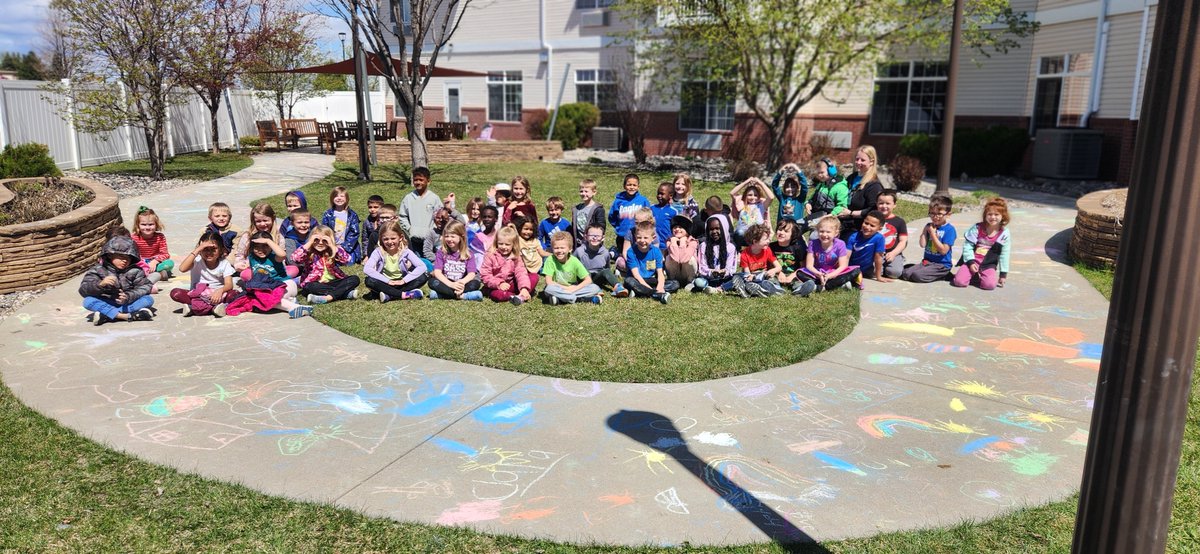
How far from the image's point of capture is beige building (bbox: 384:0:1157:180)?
1652 cm

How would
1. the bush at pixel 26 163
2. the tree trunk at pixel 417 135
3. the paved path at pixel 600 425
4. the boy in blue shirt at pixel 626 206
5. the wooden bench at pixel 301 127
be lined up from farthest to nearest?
the wooden bench at pixel 301 127
the tree trunk at pixel 417 135
the bush at pixel 26 163
the boy in blue shirt at pixel 626 206
the paved path at pixel 600 425

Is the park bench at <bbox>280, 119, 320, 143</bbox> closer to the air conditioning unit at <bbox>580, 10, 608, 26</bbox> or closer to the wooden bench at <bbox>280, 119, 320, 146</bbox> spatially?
the wooden bench at <bbox>280, 119, 320, 146</bbox>

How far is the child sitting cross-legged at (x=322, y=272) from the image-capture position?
7859 mm

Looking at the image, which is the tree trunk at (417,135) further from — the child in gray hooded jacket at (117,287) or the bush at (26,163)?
the child in gray hooded jacket at (117,287)

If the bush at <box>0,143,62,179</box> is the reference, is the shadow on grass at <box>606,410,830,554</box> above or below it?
below

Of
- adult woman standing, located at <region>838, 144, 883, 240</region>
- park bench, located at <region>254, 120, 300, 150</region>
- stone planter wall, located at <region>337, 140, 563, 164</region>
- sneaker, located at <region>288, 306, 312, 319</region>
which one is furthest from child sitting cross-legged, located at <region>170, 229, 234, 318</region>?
park bench, located at <region>254, 120, 300, 150</region>

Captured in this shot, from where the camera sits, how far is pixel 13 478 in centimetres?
417

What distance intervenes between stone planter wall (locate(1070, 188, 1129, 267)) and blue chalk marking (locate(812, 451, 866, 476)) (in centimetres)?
620

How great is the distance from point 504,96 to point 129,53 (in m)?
13.9

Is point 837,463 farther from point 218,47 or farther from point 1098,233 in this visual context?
point 218,47

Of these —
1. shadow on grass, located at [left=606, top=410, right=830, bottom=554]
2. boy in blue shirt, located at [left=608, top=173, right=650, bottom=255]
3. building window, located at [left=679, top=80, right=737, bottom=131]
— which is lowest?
shadow on grass, located at [left=606, top=410, right=830, bottom=554]

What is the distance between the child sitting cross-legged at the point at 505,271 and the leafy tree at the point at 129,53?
11.8 meters

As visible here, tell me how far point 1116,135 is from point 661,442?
16.2 m

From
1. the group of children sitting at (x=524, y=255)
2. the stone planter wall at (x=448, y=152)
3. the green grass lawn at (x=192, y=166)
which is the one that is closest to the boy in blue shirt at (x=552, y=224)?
the group of children sitting at (x=524, y=255)
